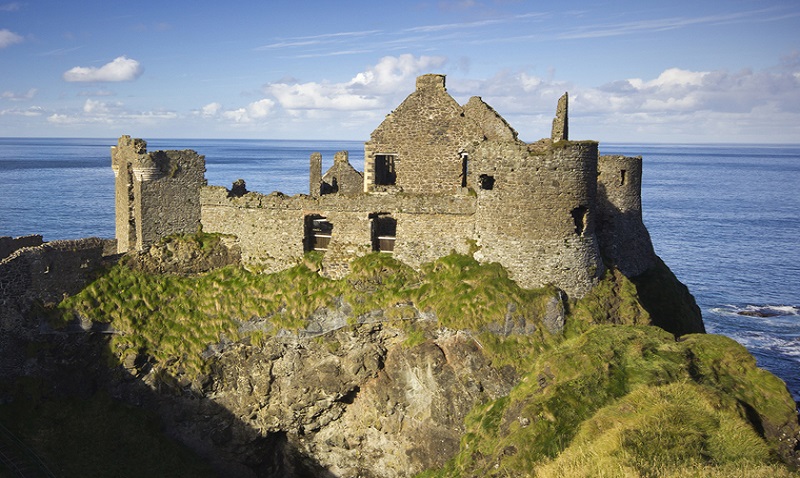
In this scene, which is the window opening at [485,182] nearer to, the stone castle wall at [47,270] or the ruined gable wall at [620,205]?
the ruined gable wall at [620,205]

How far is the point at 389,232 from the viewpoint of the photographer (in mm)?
31609

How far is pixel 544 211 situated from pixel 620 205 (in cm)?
917

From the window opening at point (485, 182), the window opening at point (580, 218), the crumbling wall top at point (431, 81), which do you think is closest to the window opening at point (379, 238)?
the window opening at point (485, 182)

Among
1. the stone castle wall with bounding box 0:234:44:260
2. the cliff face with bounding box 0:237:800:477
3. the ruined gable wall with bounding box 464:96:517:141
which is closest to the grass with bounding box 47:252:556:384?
the cliff face with bounding box 0:237:800:477

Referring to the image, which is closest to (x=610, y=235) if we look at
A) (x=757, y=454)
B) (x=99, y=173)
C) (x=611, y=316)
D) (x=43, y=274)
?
(x=611, y=316)

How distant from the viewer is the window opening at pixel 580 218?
25.9m

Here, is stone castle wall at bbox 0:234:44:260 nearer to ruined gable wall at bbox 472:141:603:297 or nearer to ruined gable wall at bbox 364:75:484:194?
ruined gable wall at bbox 364:75:484:194

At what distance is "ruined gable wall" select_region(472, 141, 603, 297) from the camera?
25.2 meters

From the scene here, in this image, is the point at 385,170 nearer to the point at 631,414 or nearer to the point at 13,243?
the point at 13,243

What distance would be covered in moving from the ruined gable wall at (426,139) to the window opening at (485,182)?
3532mm

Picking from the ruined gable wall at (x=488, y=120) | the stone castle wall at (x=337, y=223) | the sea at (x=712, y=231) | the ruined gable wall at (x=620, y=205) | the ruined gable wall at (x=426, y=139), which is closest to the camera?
the stone castle wall at (x=337, y=223)

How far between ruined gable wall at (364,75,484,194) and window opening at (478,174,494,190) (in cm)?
353

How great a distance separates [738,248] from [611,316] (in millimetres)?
71215

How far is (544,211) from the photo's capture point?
25.3 meters
